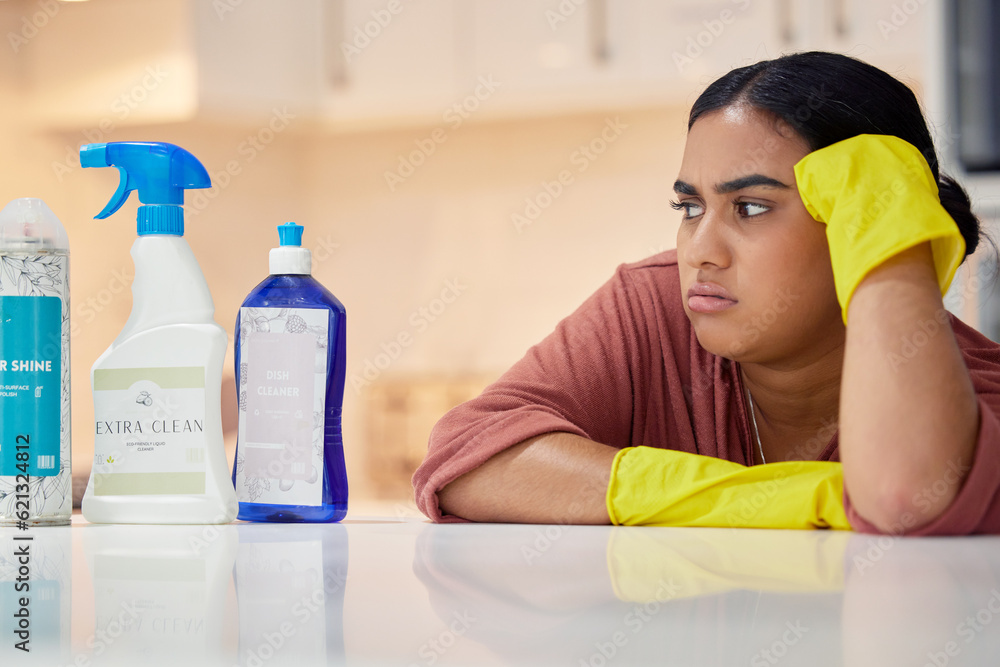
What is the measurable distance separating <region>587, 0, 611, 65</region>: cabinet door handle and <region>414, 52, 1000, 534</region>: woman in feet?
4.62

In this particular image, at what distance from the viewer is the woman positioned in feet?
2.37

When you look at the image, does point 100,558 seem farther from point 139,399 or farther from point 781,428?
point 781,428

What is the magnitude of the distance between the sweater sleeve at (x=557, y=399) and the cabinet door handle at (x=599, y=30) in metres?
1.45

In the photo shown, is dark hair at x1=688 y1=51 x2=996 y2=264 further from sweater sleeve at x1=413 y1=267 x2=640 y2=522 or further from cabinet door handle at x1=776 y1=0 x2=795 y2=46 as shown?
cabinet door handle at x1=776 y1=0 x2=795 y2=46

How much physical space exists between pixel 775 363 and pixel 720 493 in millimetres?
335

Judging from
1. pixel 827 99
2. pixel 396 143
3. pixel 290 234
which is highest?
pixel 396 143

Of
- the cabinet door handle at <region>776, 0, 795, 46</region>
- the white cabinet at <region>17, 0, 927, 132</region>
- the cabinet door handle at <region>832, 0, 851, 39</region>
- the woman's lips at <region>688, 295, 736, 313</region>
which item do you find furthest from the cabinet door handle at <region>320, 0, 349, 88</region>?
the woman's lips at <region>688, 295, 736, 313</region>

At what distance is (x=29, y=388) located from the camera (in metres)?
0.71

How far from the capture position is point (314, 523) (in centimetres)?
79

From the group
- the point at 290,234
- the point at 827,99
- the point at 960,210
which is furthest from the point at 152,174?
the point at 960,210

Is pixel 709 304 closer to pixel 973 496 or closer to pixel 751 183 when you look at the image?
pixel 751 183

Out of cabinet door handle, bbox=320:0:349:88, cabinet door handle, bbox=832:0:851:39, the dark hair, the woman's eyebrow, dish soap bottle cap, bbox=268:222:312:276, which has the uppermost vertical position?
cabinet door handle, bbox=320:0:349:88

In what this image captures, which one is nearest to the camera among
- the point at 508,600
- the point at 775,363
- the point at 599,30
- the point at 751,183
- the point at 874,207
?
the point at 508,600

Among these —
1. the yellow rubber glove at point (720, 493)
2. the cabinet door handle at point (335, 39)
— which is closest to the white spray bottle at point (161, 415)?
the yellow rubber glove at point (720, 493)
